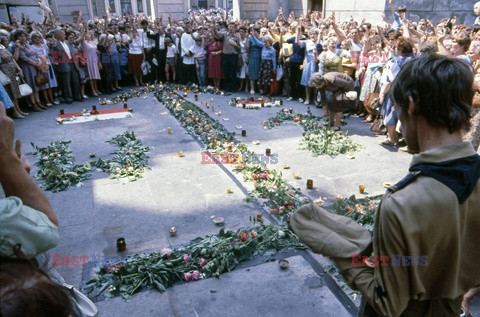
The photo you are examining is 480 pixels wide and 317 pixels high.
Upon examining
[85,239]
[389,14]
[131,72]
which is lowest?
[85,239]

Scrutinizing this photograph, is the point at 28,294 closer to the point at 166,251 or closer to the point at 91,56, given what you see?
the point at 166,251

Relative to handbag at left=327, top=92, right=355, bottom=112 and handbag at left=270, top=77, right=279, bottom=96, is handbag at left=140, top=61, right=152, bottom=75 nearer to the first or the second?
handbag at left=270, top=77, right=279, bottom=96

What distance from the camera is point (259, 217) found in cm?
442

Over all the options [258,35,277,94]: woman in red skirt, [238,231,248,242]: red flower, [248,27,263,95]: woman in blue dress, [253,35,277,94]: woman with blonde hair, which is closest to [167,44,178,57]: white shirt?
[248,27,263,95]: woman in blue dress

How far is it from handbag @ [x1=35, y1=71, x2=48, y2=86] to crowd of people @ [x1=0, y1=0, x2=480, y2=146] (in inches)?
1.0

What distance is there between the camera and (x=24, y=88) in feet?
32.4

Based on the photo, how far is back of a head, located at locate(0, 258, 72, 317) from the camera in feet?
3.04

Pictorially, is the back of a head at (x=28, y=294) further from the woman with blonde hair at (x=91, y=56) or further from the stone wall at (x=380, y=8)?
the stone wall at (x=380, y=8)

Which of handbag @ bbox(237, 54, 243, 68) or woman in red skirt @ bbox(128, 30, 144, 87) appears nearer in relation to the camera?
handbag @ bbox(237, 54, 243, 68)

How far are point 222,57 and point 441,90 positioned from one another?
38.5 ft

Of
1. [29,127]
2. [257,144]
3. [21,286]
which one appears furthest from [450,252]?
[29,127]

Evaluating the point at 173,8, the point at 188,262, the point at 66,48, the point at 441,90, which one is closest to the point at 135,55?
the point at 66,48

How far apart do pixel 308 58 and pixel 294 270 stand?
7.89 meters

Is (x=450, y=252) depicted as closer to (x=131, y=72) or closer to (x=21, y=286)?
A: (x=21, y=286)
